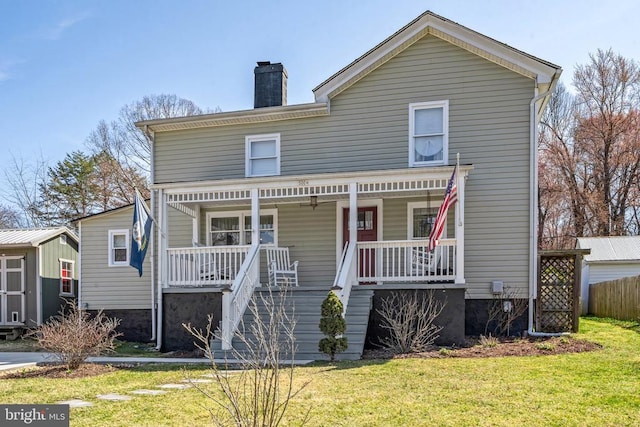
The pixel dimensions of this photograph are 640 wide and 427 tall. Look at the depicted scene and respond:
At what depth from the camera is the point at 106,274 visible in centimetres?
1409

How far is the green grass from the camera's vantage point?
4551 millimetres

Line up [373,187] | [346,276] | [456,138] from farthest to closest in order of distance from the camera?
[456,138], [373,187], [346,276]

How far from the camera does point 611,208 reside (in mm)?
26344

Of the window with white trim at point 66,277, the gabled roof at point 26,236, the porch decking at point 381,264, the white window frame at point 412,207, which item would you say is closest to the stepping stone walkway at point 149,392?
the porch decking at point 381,264

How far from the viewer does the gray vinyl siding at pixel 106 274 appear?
1388 cm

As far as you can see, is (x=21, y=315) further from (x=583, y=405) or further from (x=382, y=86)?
(x=583, y=405)

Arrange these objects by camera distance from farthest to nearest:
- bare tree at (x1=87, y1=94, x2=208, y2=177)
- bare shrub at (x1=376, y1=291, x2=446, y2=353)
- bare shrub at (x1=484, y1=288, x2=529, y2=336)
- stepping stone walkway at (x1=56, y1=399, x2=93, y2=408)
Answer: bare tree at (x1=87, y1=94, x2=208, y2=177), bare shrub at (x1=484, y1=288, x2=529, y2=336), bare shrub at (x1=376, y1=291, x2=446, y2=353), stepping stone walkway at (x1=56, y1=399, x2=93, y2=408)

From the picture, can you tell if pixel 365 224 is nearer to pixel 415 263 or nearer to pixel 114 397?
pixel 415 263

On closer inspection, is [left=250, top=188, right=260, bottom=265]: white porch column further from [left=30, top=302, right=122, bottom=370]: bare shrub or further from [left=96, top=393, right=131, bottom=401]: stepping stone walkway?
[left=96, top=393, right=131, bottom=401]: stepping stone walkway

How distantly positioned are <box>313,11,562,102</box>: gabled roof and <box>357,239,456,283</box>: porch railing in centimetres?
409

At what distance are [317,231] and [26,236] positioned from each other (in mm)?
8847

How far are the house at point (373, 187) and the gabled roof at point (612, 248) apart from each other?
11450 mm

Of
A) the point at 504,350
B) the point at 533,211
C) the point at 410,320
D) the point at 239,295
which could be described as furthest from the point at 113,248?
the point at 533,211

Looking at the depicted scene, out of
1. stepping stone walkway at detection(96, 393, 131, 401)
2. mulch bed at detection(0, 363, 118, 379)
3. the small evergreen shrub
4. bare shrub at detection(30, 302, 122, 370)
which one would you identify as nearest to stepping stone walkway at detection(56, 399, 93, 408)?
stepping stone walkway at detection(96, 393, 131, 401)
